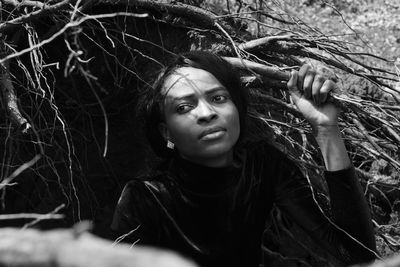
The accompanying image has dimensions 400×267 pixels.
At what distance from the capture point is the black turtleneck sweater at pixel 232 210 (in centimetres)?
228

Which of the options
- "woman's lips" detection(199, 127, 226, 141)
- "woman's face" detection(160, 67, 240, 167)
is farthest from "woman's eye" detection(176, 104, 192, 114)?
"woman's lips" detection(199, 127, 226, 141)

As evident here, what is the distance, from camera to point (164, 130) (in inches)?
95.6

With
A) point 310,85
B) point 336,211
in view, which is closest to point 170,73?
point 310,85

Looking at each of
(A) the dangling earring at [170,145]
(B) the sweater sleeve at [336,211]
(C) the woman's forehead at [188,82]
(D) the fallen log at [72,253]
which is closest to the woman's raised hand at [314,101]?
(B) the sweater sleeve at [336,211]

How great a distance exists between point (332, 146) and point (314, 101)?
15 centimetres

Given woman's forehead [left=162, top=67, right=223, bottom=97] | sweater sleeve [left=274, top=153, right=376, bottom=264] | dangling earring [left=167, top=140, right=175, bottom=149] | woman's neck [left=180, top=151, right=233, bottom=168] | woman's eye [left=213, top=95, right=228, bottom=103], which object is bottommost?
sweater sleeve [left=274, top=153, right=376, bottom=264]

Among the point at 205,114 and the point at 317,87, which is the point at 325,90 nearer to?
the point at 317,87

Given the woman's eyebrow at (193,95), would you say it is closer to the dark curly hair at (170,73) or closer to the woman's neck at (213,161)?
the dark curly hair at (170,73)

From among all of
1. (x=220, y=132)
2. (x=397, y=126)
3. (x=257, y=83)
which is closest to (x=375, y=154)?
(x=397, y=126)

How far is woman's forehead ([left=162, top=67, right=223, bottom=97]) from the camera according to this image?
7.51ft

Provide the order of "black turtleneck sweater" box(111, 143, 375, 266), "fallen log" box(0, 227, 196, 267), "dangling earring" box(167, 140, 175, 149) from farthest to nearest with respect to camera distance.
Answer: "dangling earring" box(167, 140, 175, 149) → "black turtleneck sweater" box(111, 143, 375, 266) → "fallen log" box(0, 227, 196, 267)

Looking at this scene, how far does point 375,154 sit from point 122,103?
1.31m

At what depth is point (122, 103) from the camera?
12.0ft

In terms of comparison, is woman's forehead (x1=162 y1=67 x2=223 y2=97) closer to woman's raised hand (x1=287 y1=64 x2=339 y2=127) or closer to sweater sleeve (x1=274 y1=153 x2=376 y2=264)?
woman's raised hand (x1=287 y1=64 x2=339 y2=127)
